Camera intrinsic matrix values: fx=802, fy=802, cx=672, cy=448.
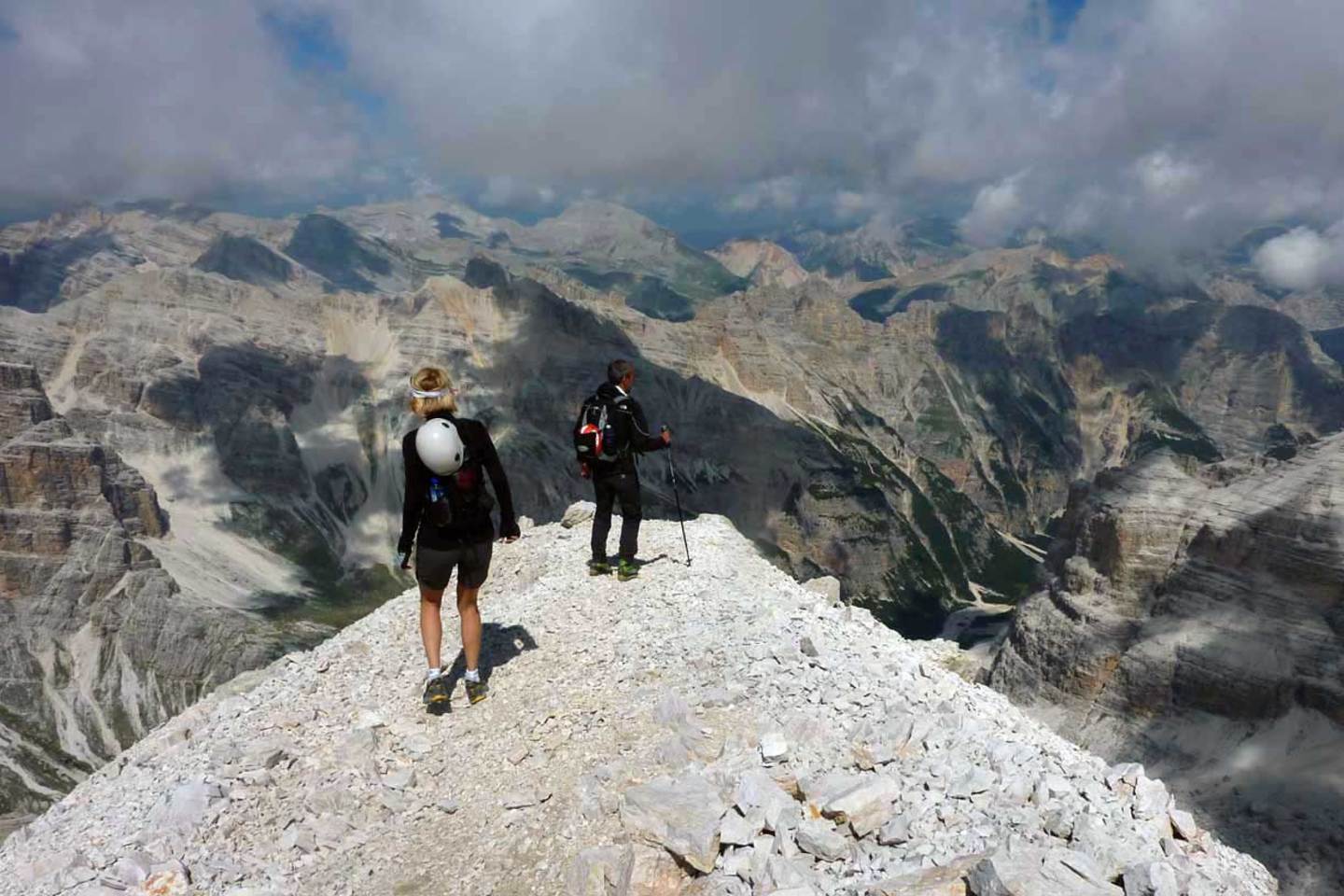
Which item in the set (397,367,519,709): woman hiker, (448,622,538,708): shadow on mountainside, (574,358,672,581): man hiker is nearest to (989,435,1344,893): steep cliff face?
(574,358,672,581): man hiker

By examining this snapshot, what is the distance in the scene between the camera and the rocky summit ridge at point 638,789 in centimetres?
895

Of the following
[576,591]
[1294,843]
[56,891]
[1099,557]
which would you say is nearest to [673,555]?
[576,591]

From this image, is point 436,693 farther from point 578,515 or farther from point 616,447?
point 578,515

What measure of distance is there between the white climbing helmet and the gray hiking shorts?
1.57 metres

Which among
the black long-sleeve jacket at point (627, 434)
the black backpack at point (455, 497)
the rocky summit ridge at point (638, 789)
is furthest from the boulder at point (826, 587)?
the black backpack at point (455, 497)

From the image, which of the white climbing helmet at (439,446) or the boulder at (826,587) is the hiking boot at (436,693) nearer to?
the white climbing helmet at (439,446)

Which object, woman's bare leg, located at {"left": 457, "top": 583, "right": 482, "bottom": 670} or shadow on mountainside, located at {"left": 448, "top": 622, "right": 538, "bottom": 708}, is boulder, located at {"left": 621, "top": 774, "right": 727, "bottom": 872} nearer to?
woman's bare leg, located at {"left": 457, "top": 583, "right": 482, "bottom": 670}

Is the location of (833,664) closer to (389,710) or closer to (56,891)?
(389,710)

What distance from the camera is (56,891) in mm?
10102

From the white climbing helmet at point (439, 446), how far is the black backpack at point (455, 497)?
25 centimetres

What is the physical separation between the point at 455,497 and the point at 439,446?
1.04 metres

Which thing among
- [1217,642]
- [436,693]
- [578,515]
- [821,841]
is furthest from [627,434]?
[1217,642]

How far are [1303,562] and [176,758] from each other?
82.6 meters

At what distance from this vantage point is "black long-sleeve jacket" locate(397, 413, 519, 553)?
1208 cm
